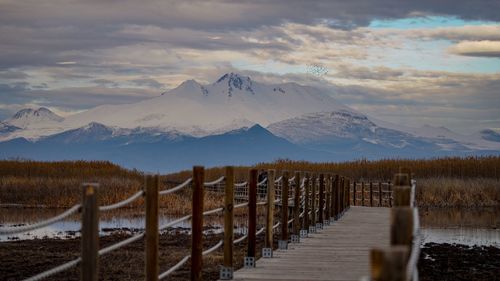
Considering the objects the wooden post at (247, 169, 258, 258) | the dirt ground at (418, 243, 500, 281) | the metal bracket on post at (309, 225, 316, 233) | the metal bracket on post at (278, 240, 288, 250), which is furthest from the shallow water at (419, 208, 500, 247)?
the wooden post at (247, 169, 258, 258)

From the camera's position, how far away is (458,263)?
1984 centimetres

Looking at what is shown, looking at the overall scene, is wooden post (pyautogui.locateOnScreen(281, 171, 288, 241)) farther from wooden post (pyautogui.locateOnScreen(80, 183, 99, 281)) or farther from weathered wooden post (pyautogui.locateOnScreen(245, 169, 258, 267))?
wooden post (pyautogui.locateOnScreen(80, 183, 99, 281))

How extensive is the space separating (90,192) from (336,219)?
58.3 ft

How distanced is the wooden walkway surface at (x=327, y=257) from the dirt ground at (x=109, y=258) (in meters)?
1.62

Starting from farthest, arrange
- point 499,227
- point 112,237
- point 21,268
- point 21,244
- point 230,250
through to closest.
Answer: point 499,227
point 112,237
point 21,244
point 21,268
point 230,250

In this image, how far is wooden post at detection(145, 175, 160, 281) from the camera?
915 centimetres

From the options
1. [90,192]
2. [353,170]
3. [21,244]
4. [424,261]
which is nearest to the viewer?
[90,192]

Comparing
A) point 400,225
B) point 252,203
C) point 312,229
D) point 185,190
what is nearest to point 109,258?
point 312,229

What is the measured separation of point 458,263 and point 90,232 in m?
13.3

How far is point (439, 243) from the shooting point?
2494cm

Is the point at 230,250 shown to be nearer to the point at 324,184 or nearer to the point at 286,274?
the point at 286,274

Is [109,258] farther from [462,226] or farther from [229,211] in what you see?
[462,226]

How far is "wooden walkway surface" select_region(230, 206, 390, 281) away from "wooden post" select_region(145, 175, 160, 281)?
101 inches

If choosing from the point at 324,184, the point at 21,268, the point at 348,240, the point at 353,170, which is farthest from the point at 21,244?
the point at 353,170
